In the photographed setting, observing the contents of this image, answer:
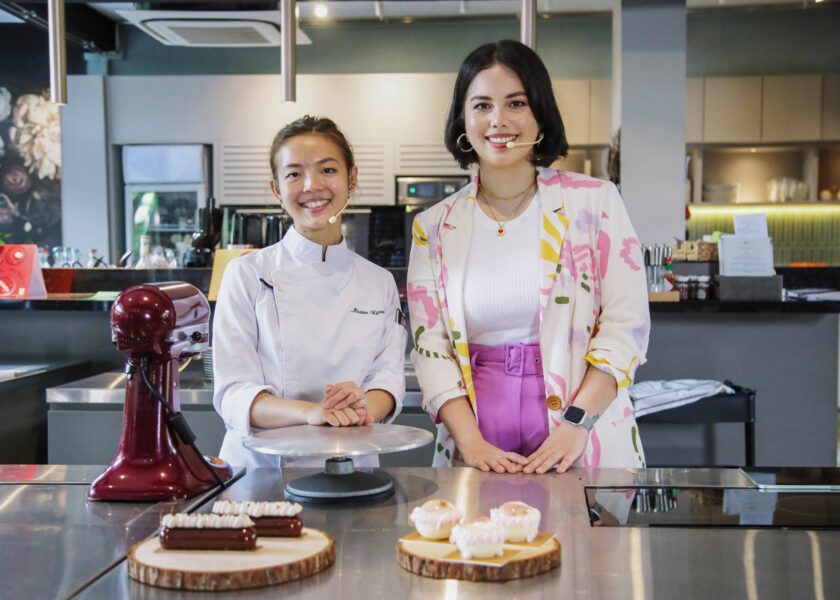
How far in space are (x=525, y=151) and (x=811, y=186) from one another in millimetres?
6374

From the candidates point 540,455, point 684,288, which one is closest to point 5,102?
point 684,288

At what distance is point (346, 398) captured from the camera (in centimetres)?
134

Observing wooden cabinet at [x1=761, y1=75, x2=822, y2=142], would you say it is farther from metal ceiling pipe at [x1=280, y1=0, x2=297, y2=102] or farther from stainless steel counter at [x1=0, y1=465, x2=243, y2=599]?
stainless steel counter at [x1=0, y1=465, x2=243, y2=599]

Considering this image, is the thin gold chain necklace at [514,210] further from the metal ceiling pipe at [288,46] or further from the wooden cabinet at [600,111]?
the wooden cabinet at [600,111]

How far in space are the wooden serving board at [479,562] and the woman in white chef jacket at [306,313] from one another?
0.62m

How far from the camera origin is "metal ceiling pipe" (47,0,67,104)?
1762 mm

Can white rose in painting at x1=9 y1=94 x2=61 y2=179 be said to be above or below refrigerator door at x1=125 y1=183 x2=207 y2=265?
above

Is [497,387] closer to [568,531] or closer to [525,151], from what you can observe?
[525,151]

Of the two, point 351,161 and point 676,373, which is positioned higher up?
point 351,161

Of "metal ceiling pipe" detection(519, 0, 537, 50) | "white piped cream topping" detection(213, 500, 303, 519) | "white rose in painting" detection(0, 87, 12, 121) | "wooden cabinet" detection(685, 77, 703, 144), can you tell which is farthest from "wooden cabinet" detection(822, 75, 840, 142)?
"white piped cream topping" detection(213, 500, 303, 519)

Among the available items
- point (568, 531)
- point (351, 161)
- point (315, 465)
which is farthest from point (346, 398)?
point (351, 161)

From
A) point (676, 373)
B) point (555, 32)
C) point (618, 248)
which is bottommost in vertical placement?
point (676, 373)

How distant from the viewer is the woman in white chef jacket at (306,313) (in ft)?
5.08

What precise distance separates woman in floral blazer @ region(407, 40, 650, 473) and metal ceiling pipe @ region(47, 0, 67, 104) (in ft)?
2.70
